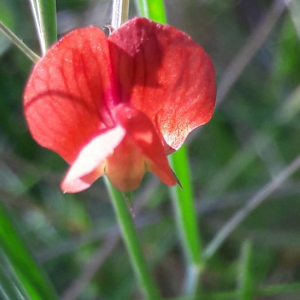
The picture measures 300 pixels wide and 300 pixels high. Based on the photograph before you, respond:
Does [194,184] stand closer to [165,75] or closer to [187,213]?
[187,213]

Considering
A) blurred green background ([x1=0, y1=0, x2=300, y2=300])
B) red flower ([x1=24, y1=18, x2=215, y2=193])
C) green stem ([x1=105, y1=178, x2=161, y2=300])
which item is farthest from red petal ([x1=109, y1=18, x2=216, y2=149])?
blurred green background ([x1=0, y1=0, x2=300, y2=300])

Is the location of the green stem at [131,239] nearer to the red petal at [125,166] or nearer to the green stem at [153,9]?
the red petal at [125,166]

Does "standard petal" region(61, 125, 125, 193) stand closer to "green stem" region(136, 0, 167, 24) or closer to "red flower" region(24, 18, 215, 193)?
"red flower" region(24, 18, 215, 193)

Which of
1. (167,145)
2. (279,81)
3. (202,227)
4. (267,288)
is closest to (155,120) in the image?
(167,145)

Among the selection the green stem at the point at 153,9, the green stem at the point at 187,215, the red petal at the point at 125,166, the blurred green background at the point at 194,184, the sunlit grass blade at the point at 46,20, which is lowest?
the blurred green background at the point at 194,184

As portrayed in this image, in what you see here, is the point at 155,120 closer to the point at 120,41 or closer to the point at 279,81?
the point at 120,41

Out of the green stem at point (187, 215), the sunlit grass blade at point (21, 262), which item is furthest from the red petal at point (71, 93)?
the green stem at point (187, 215)

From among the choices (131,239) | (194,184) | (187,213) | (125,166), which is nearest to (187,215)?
(187,213)
